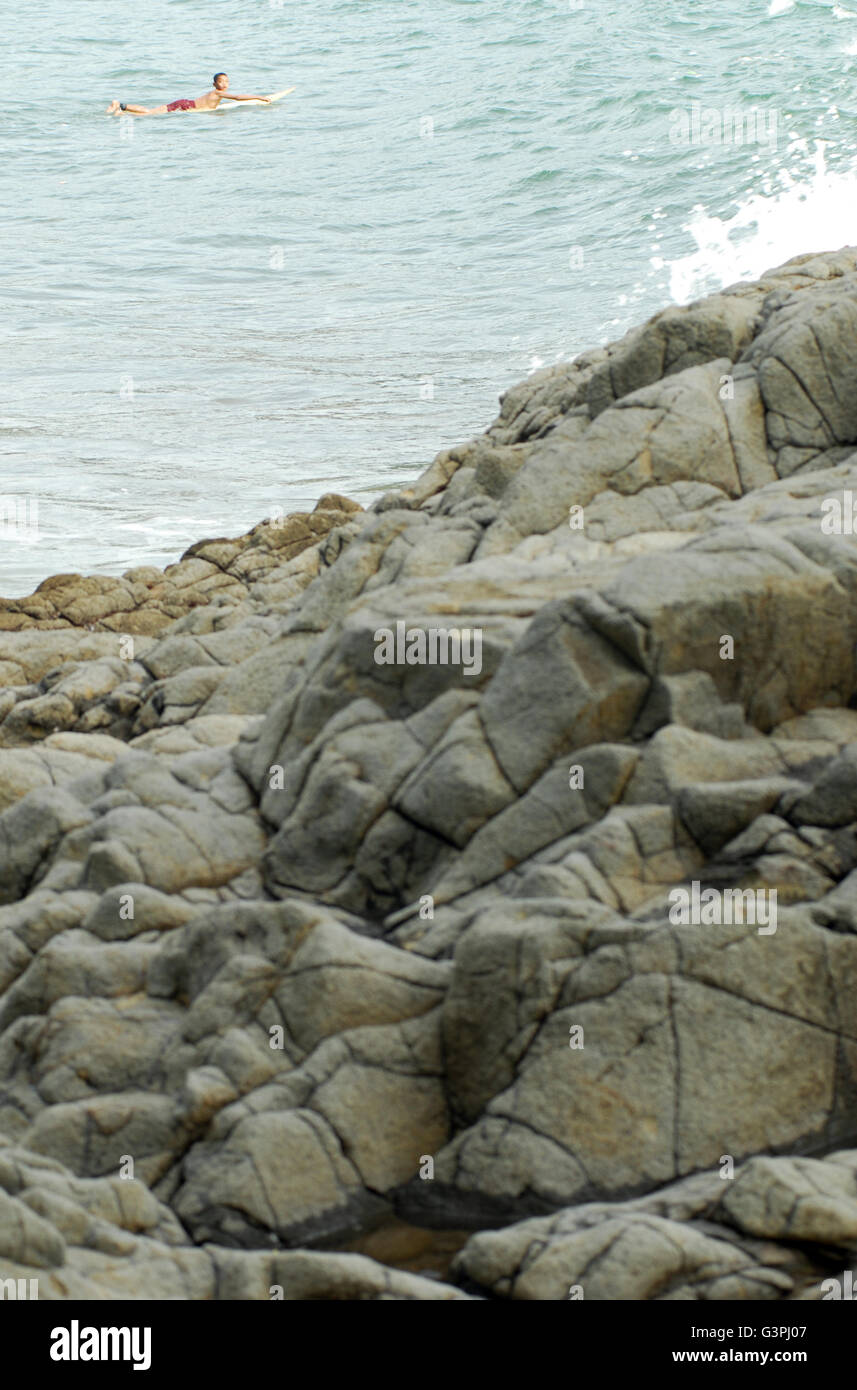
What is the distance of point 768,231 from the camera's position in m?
43.6

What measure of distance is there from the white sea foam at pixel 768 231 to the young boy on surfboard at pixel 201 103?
21.8 meters

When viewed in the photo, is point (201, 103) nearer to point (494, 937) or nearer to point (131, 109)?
point (131, 109)

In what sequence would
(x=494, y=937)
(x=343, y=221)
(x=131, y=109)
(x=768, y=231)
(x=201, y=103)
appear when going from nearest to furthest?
(x=494, y=937) < (x=768, y=231) < (x=343, y=221) < (x=201, y=103) < (x=131, y=109)

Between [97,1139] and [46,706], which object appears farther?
[46,706]

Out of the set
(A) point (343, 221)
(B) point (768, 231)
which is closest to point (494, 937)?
(B) point (768, 231)

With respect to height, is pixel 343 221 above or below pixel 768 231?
above

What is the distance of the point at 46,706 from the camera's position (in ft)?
50.1

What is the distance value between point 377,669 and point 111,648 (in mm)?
7721

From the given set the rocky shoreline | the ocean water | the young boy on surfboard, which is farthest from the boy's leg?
the rocky shoreline

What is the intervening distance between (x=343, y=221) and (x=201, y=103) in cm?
1433

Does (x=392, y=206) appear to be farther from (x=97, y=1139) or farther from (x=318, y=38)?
(x=97, y=1139)

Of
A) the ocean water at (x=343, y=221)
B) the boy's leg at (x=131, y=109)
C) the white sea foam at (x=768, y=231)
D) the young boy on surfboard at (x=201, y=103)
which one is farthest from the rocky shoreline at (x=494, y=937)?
the boy's leg at (x=131, y=109)

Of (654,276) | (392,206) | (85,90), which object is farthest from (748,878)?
(85,90)

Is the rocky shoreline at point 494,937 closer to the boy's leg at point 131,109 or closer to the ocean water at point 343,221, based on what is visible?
the ocean water at point 343,221
